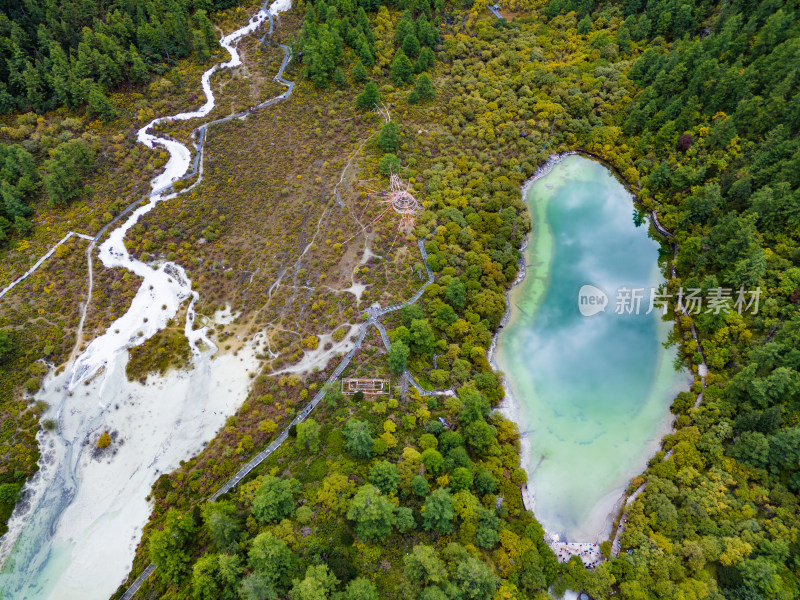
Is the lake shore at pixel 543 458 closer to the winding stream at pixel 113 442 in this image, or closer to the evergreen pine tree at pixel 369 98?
the winding stream at pixel 113 442

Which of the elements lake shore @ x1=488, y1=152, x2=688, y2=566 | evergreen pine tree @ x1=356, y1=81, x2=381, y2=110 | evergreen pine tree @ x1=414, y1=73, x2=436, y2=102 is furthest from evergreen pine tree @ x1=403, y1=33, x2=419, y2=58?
lake shore @ x1=488, y1=152, x2=688, y2=566

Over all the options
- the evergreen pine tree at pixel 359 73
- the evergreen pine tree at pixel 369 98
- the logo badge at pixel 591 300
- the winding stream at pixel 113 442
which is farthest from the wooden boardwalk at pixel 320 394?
the evergreen pine tree at pixel 359 73

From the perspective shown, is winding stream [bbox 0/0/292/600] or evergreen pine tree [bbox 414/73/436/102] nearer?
winding stream [bbox 0/0/292/600]

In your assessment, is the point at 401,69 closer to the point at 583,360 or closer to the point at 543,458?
the point at 583,360

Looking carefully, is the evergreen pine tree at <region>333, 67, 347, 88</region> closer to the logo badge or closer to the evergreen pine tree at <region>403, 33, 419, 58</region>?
the evergreen pine tree at <region>403, 33, 419, 58</region>

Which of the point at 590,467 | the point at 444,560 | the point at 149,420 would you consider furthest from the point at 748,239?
the point at 149,420

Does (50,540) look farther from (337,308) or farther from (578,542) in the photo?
(578,542)

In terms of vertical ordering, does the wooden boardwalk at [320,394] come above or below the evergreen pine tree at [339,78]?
below
